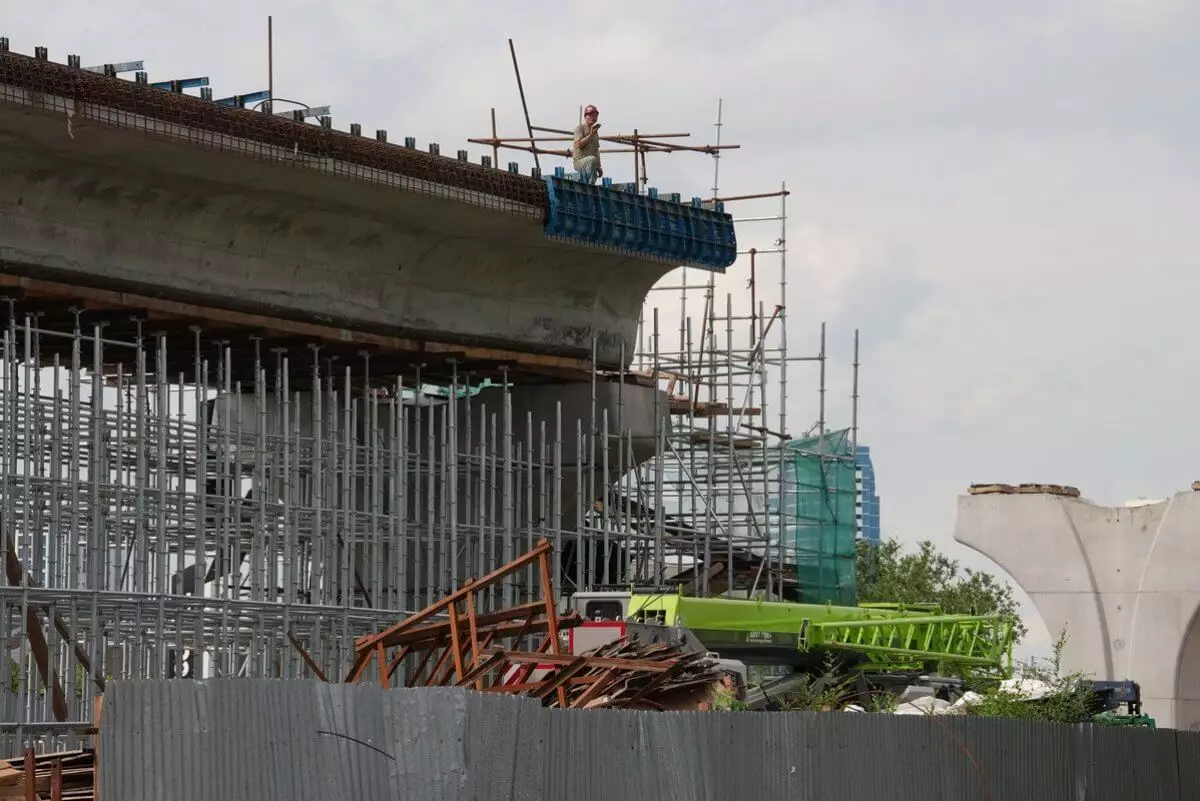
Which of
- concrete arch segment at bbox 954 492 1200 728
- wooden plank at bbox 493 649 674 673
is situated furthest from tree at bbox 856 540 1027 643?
wooden plank at bbox 493 649 674 673

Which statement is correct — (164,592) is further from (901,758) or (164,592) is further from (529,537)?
(901,758)

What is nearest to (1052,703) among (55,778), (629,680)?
(629,680)

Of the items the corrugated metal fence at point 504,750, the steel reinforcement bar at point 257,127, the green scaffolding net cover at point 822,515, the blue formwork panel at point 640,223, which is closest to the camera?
the corrugated metal fence at point 504,750

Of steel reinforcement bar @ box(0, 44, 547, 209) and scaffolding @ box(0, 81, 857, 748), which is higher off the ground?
steel reinforcement bar @ box(0, 44, 547, 209)

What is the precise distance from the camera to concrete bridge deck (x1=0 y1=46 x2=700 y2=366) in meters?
25.3

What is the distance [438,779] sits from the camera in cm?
1160

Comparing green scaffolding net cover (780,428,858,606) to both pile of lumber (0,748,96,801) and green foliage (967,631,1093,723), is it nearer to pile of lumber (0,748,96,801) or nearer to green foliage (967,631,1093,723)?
green foliage (967,631,1093,723)

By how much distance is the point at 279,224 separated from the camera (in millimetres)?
28859

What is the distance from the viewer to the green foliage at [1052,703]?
896 inches

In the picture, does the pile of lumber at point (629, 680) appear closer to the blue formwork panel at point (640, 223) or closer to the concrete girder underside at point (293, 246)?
the concrete girder underside at point (293, 246)

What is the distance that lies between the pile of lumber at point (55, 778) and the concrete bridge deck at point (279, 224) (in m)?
12.8

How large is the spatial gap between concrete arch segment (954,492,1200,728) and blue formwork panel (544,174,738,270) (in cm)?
1204

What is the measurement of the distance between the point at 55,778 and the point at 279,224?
1755cm

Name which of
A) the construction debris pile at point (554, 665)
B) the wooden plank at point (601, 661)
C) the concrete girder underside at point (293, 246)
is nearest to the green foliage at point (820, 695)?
the construction debris pile at point (554, 665)
